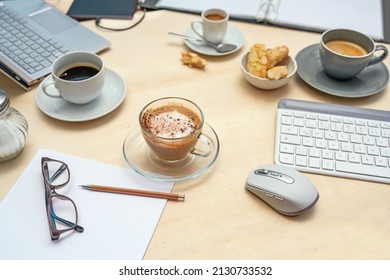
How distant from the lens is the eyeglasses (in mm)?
628

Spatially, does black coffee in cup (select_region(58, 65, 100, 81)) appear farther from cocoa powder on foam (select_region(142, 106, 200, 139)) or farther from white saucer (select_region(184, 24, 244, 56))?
white saucer (select_region(184, 24, 244, 56))

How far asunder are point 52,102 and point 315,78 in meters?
0.60

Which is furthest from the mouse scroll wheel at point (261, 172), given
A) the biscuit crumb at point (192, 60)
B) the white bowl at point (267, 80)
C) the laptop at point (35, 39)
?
the laptop at point (35, 39)

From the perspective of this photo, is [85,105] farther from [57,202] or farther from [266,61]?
[266,61]

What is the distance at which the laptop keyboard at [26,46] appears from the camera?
36.0 inches

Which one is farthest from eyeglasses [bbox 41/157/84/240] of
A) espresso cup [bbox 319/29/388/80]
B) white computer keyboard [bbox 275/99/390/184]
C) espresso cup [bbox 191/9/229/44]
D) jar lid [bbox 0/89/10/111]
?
espresso cup [bbox 319/29/388/80]

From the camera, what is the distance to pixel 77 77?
829mm

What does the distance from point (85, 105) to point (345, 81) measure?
59 centimetres

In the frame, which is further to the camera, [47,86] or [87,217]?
[47,86]

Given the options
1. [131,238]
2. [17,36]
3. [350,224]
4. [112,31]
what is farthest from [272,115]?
[17,36]

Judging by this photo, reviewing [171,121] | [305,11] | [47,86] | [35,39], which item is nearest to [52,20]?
[35,39]

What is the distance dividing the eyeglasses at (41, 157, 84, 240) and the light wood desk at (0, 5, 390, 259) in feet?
0.17

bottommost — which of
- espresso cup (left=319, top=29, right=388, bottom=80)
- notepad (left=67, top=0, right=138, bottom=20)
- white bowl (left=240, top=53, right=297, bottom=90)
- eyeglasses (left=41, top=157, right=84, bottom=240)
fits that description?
eyeglasses (left=41, top=157, right=84, bottom=240)

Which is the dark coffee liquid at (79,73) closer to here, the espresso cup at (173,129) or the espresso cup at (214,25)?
the espresso cup at (173,129)
